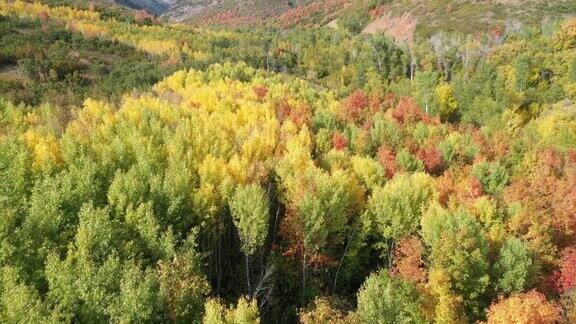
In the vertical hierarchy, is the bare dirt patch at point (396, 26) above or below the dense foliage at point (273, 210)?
below

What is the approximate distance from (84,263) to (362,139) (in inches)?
1563

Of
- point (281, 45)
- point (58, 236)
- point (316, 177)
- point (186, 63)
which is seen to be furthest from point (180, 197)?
point (281, 45)

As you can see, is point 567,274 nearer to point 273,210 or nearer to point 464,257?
point 464,257

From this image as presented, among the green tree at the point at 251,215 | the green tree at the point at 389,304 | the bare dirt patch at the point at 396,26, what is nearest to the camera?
the green tree at the point at 389,304

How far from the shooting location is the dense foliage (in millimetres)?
27859

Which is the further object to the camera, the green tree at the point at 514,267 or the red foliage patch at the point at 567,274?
the red foliage patch at the point at 567,274

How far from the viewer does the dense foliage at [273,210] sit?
2786 cm

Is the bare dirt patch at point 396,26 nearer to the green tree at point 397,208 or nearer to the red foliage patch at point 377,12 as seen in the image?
the red foliage patch at point 377,12

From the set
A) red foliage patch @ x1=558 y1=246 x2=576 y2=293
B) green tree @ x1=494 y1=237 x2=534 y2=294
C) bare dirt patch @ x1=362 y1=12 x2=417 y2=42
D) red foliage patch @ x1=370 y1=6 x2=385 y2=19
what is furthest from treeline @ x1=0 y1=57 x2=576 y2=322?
red foliage patch @ x1=370 y1=6 x2=385 y2=19

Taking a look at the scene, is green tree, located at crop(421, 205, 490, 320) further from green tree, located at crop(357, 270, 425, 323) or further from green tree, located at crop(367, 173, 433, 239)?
green tree, located at crop(357, 270, 425, 323)

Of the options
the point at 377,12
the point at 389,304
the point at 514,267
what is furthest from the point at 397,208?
the point at 377,12

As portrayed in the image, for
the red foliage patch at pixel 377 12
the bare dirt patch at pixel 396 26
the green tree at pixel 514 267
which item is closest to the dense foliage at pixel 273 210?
the green tree at pixel 514 267

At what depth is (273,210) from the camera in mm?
45469

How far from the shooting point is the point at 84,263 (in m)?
26.7
